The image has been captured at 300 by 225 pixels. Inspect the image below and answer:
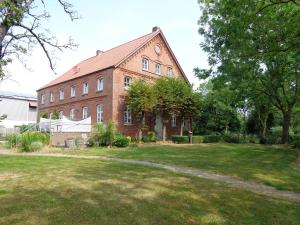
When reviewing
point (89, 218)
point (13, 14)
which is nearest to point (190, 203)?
point (89, 218)

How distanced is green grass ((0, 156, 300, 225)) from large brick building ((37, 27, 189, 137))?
2040cm

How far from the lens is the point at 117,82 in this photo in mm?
29875

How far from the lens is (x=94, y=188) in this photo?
809 cm

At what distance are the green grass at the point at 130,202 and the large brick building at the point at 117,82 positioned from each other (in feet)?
66.9

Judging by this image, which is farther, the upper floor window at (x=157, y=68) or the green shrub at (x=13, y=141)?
the upper floor window at (x=157, y=68)

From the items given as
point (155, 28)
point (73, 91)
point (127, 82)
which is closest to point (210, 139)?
point (127, 82)

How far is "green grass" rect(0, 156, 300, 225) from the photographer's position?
586 cm

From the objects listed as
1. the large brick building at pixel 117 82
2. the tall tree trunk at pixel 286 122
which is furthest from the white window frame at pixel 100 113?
the tall tree trunk at pixel 286 122

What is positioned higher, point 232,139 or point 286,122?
point 286,122

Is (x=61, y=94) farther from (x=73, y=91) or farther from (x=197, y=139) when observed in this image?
(x=197, y=139)

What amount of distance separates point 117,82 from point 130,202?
934 inches

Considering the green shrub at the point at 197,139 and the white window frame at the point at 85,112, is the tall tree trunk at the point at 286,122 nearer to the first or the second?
the green shrub at the point at 197,139

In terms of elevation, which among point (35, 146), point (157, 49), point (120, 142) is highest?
point (157, 49)

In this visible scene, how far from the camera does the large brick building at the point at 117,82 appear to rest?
3003 cm
